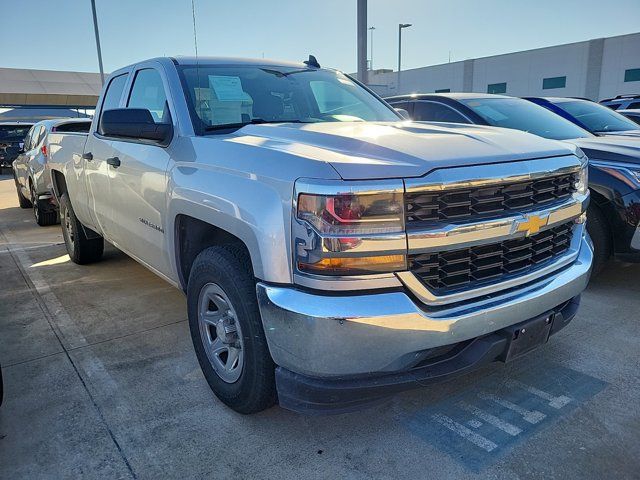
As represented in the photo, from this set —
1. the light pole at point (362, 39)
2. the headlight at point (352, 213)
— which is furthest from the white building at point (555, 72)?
the headlight at point (352, 213)

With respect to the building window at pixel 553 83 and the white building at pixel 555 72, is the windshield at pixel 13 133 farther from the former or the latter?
the building window at pixel 553 83

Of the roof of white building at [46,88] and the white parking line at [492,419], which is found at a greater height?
the roof of white building at [46,88]

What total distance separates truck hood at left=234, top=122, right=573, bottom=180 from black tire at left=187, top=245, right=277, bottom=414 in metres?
0.60

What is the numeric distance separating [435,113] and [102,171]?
12.1 feet

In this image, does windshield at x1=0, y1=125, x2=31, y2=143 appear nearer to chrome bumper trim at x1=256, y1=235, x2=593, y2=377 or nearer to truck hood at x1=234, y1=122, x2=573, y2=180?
truck hood at x1=234, y1=122, x2=573, y2=180

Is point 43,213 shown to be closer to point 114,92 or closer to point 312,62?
point 114,92

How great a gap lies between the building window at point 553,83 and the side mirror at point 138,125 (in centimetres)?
3900

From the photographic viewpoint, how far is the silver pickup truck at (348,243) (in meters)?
2.02

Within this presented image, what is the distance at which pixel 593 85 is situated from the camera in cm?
3453

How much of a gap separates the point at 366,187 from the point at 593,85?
38.7 metres

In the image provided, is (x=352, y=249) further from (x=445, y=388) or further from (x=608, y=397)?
(x=608, y=397)

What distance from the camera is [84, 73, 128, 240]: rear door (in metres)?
4.03

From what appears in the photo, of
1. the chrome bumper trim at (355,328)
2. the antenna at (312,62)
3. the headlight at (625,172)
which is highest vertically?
the antenna at (312,62)

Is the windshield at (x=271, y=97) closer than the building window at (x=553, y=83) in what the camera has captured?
Yes
